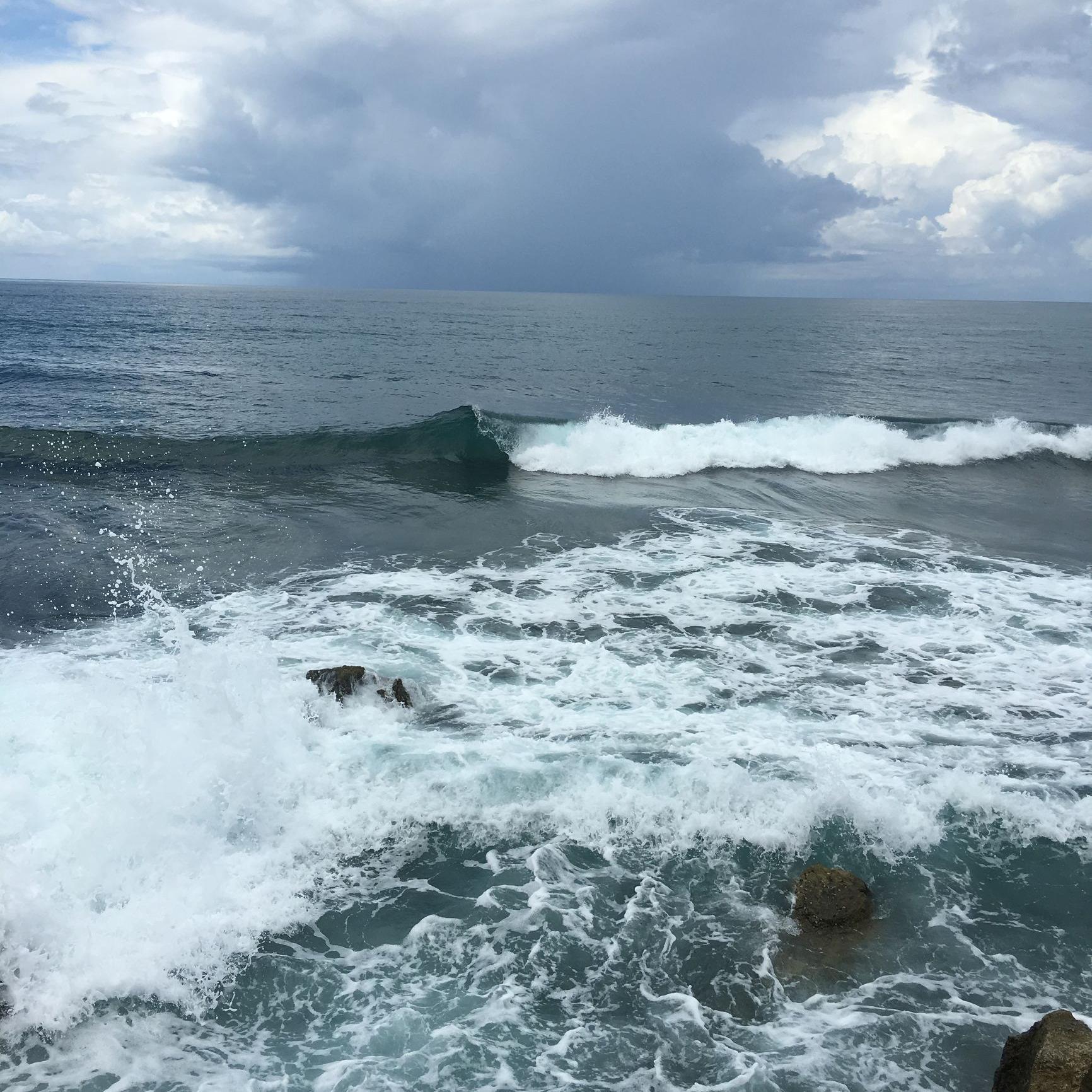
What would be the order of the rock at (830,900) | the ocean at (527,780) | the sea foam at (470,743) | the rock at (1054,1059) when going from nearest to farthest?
the rock at (1054,1059) → the ocean at (527,780) → the rock at (830,900) → the sea foam at (470,743)

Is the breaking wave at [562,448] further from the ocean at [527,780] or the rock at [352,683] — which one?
the rock at [352,683]

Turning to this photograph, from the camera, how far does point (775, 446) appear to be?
27.8m

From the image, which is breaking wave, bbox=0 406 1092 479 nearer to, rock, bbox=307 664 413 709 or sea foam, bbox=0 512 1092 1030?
sea foam, bbox=0 512 1092 1030

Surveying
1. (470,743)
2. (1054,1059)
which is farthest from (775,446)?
(1054,1059)

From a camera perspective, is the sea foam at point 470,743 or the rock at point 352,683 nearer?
the sea foam at point 470,743

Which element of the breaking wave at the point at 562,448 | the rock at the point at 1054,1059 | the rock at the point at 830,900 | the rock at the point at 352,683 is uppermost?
the breaking wave at the point at 562,448

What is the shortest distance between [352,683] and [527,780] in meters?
2.83

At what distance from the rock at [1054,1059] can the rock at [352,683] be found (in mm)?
7291

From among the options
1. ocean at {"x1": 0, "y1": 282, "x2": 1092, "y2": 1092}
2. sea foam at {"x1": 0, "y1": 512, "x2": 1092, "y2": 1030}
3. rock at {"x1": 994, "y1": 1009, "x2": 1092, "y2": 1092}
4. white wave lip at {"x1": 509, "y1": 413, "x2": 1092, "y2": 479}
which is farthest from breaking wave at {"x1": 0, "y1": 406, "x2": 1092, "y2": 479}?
rock at {"x1": 994, "y1": 1009, "x2": 1092, "y2": 1092}

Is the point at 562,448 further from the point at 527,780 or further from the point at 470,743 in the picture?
the point at 527,780

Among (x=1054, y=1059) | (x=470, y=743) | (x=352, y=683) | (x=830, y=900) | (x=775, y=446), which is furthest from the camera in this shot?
(x=775, y=446)

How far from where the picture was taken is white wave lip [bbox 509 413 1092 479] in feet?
84.9

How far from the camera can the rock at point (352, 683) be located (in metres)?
10.4

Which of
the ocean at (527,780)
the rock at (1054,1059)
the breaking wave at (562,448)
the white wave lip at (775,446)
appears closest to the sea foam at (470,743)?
the ocean at (527,780)
